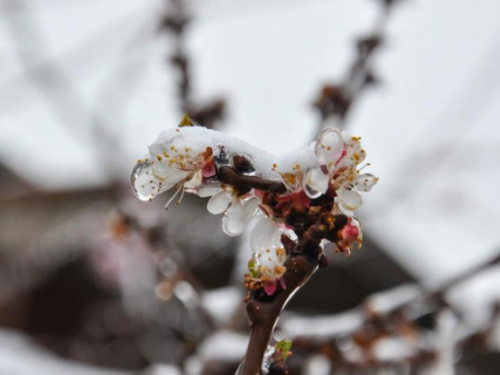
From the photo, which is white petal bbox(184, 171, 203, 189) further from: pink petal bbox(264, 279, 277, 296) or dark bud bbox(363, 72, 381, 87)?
dark bud bbox(363, 72, 381, 87)

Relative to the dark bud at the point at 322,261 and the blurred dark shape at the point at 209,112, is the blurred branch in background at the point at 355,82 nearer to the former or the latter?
the blurred dark shape at the point at 209,112

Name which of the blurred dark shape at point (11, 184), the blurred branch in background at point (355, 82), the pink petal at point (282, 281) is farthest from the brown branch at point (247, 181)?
the blurred dark shape at point (11, 184)

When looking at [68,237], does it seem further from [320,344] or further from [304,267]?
[304,267]

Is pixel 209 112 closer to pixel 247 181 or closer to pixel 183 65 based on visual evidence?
pixel 183 65

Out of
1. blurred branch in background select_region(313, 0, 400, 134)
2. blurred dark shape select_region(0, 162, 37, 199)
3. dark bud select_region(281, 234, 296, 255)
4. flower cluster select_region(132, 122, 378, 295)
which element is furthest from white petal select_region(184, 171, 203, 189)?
blurred dark shape select_region(0, 162, 37, 199)

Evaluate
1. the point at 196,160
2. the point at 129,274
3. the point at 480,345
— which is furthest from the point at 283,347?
the point at 129,274

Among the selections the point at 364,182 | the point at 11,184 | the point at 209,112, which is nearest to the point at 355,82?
the point at 209,112

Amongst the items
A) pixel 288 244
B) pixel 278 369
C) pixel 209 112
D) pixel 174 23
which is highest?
pixel 174 23
